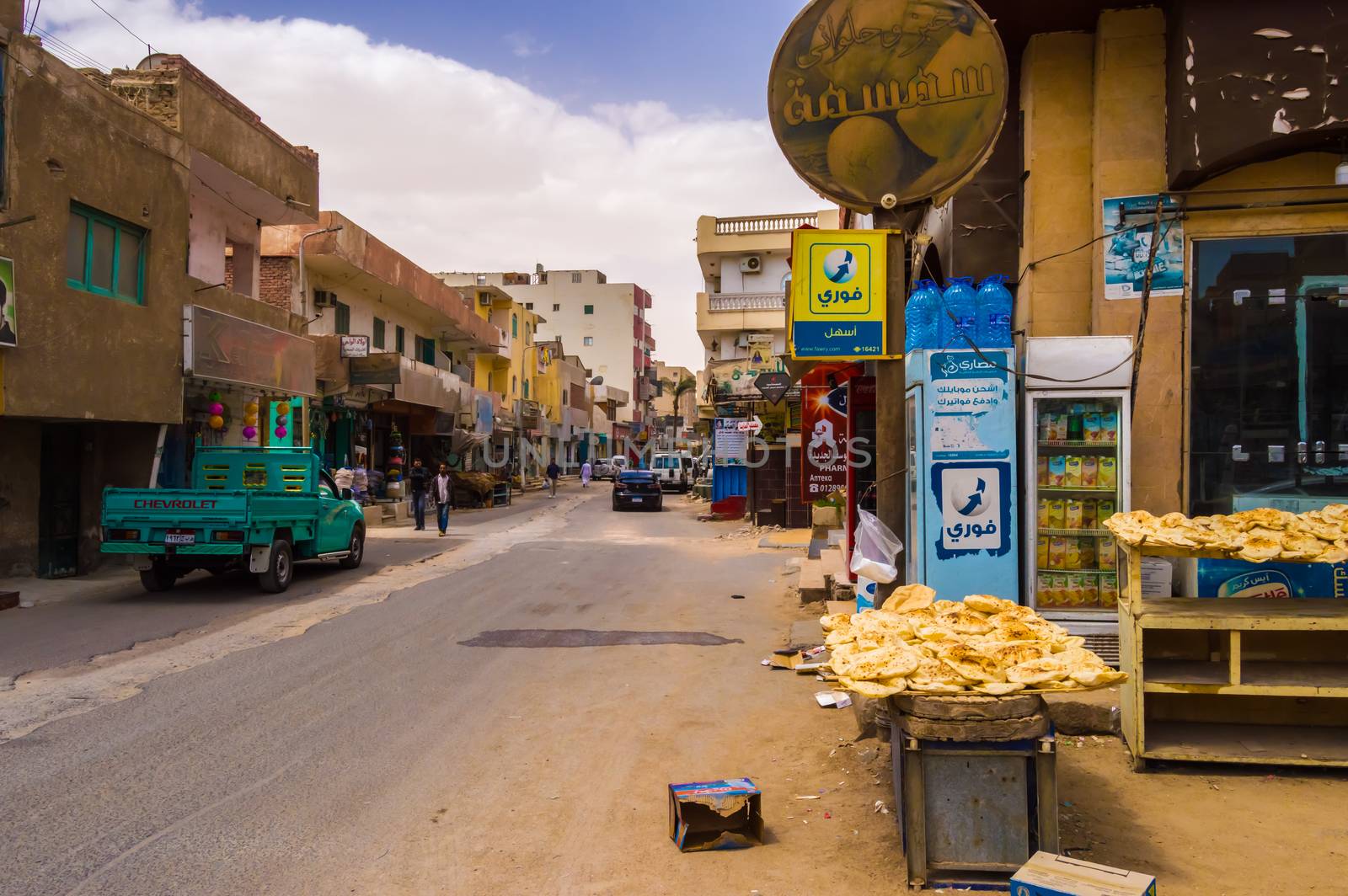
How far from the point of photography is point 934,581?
7.59m

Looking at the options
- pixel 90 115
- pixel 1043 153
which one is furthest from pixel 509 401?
pixel 1043 153

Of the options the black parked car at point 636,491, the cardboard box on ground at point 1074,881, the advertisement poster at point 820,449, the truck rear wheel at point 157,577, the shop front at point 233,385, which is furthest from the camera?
the black parked car at point 636,491

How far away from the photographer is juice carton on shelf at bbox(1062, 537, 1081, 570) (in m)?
7.64

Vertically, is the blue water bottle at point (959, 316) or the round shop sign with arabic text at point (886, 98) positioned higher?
the round shop sign with arabic text at point (886, 98)

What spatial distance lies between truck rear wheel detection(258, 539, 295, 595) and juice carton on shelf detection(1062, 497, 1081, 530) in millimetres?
10421

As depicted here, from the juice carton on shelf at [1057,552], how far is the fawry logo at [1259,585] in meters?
1.13

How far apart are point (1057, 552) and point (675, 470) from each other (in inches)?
1620

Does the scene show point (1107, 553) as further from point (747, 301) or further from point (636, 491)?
point (747, 301)

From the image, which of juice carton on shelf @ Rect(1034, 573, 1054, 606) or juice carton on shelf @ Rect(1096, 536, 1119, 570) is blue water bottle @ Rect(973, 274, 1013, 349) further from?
juice carton on shelf @ Rect(1034, 573, 1054, 606)

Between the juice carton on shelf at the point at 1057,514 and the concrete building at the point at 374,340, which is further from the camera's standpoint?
the concrete building at the point at 374,340

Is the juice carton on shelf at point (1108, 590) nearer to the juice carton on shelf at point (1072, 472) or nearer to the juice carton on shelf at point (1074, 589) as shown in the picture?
the juice carton on shelf at point (1074, 589)

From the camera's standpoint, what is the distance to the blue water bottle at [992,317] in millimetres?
7680

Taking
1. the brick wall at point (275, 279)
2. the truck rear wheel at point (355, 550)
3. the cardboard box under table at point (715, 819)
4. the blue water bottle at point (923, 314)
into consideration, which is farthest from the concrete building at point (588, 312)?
the cardboard box under table at point (715, 819)

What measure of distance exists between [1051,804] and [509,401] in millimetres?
48571
